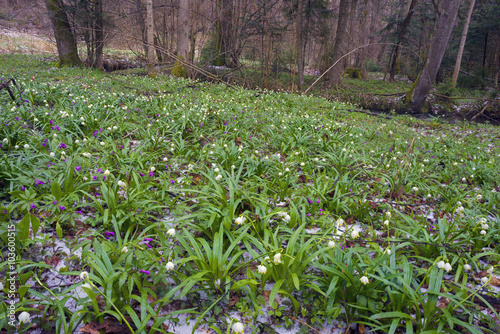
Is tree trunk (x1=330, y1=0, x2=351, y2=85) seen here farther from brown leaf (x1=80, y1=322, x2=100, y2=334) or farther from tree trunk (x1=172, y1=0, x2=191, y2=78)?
brown leaf (x1=80, y1=322, x2=100, y2=334)

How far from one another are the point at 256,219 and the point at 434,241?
1535 millimetres

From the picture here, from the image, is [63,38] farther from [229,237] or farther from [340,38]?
[229,237]

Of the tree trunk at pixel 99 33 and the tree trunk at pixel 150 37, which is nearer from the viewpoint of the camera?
the tree trunk at pixel 150 37

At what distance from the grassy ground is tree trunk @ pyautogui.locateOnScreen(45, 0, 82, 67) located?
9569 millimetres

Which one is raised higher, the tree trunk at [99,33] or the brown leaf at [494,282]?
the tree trunk at [99,33]

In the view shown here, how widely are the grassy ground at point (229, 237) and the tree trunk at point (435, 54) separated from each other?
6748mm

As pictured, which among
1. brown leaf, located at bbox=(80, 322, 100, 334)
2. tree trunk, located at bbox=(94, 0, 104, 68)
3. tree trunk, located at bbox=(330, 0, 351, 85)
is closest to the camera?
brown leaf, located at bbox=(80, 322, 100, 334)

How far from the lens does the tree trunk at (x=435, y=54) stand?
937 centimetres

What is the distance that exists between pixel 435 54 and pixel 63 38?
15.7m

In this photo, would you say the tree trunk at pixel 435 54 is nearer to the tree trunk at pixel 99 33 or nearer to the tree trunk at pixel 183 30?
the tree trunk at pixel 183 30

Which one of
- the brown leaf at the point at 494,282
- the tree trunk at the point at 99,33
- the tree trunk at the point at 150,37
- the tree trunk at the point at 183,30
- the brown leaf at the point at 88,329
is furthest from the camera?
the tree trunk at the point at 183,30

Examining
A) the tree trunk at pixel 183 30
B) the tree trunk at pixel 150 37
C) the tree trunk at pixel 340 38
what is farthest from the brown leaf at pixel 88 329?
the tree trunk at pixel 340 38

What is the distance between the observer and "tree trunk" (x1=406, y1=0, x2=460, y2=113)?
30.7 feet

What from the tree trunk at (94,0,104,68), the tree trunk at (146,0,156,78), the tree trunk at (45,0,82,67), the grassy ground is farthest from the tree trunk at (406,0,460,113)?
the tree trunk at (45,0,82,67)
